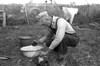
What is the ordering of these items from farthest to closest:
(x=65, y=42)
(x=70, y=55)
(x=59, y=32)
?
1. (x=70, y=55)
2. (x=65, y=42)
3. (x=59, y=32)

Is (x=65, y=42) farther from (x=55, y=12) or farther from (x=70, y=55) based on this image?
(x=55, y=12)

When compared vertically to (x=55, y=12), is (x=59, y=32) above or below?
below

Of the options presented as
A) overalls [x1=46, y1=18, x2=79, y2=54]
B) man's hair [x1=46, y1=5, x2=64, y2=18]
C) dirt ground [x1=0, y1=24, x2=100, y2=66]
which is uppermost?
man's hair [x1=46, y1=5, x2=64, y2=18]

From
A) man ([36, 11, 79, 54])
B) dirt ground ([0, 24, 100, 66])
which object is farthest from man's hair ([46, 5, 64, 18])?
man ([36, 11, 79, 54])

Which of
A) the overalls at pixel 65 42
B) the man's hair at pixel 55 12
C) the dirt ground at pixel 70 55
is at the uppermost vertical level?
the man's hair at pixel 55 12

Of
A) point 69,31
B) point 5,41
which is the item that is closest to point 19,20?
point 5,41

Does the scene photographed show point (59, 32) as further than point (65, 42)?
No

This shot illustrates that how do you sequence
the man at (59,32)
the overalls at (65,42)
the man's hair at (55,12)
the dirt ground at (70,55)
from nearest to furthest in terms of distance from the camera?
1. the man at (59,32)
2. the overalls at (65,42)
3. the dirt ground at (70,55)
4. the man's hair at (55,12)

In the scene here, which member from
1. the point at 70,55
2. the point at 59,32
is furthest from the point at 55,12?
the point at 59,32

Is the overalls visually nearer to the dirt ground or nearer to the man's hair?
the dirt ground

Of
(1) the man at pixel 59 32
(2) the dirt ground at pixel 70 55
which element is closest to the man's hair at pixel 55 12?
(2) the dirt ground at pixel 70 55

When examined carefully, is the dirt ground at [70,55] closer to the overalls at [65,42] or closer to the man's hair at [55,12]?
the overalls at [65,42]

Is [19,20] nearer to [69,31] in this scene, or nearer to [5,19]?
[5,19]

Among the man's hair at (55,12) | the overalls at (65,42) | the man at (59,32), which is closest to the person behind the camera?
the man at (59,32)
